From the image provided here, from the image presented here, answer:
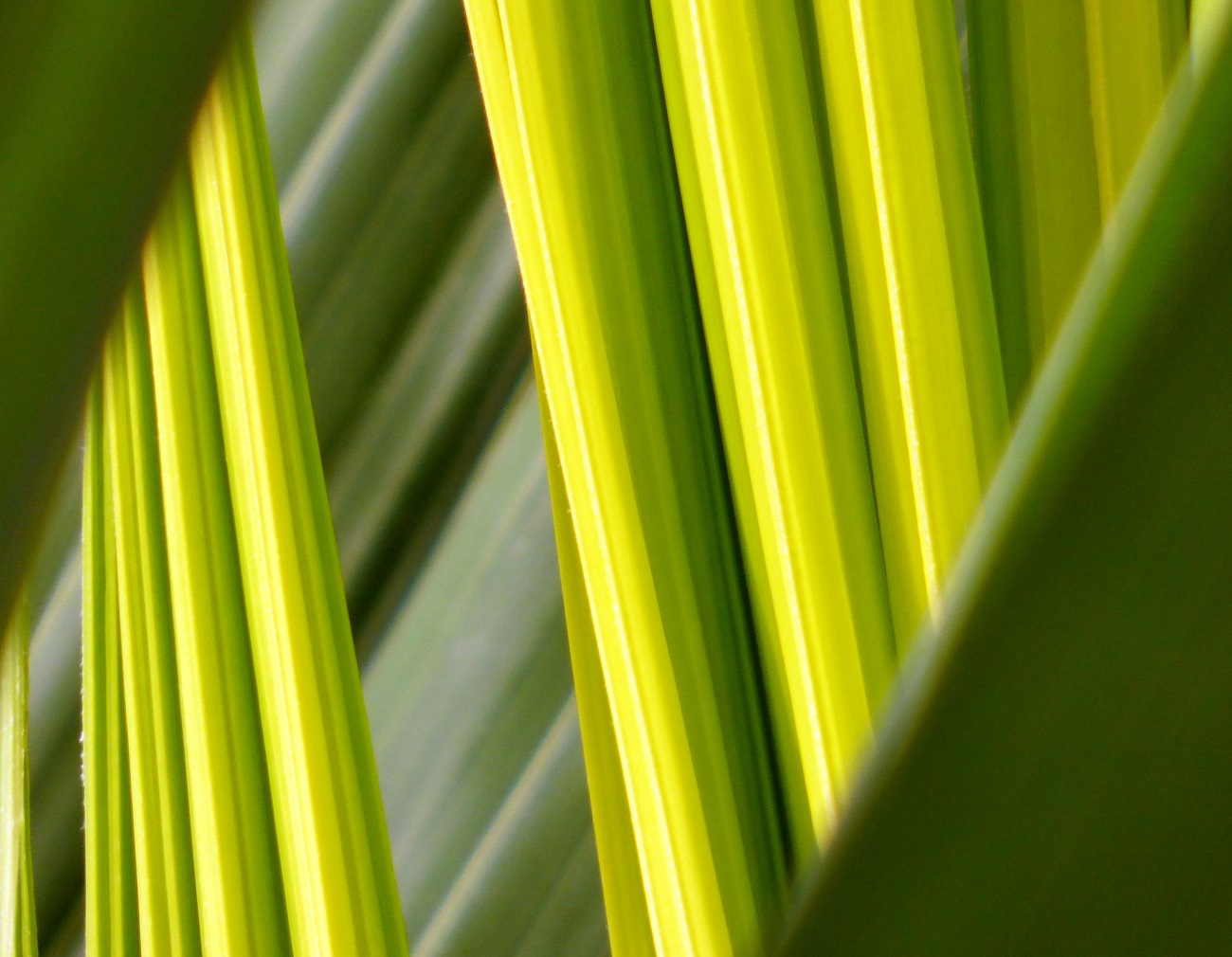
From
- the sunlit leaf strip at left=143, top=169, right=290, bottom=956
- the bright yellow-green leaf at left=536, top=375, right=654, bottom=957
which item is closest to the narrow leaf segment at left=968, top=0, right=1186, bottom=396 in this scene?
the bright yellow-green leaf at left=536, top=375, right=654, bottom=957

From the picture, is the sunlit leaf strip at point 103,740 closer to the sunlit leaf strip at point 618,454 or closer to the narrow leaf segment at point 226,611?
the narrow leaf segment at point 226,611

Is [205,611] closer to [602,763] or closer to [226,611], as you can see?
[226,611]

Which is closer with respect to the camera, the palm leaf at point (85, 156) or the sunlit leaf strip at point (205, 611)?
the palm leaf at point (85, 156)

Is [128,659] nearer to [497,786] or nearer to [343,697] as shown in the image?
[343,697]

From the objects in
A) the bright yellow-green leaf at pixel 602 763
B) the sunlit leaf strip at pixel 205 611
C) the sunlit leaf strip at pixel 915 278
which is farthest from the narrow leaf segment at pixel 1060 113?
the sunlit leaf strip at pixel 205 611

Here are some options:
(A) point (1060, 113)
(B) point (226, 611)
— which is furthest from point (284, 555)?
(A) point (1060, 113)

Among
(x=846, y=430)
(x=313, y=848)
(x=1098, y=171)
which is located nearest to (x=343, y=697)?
(x=313, y=848)
